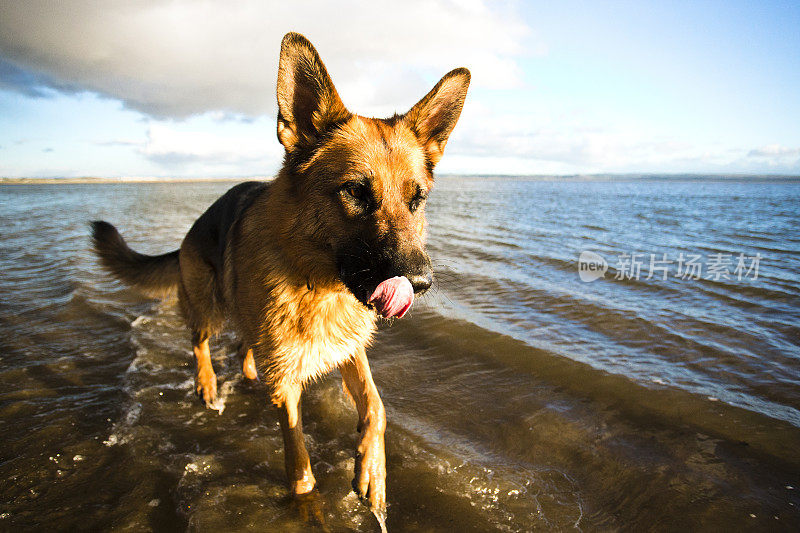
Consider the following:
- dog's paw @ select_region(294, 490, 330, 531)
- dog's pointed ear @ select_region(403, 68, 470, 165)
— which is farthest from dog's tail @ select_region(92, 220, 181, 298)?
dog's pointed ear @ select_region(403, 68, 470, 165)

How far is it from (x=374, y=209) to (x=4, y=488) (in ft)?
10.2

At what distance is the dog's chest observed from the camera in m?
3.00

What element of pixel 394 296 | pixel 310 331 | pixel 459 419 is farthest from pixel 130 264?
pixel 394 296

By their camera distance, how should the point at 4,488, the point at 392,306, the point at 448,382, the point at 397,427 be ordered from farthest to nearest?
the point at 448,382
the point at 397,427
the point at 4,488
the point at 392,306

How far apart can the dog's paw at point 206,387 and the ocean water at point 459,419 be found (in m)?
0.11

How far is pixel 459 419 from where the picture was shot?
3.95 metres

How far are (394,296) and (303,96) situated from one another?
1.61m

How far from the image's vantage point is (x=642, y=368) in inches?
191

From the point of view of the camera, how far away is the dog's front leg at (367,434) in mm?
2889

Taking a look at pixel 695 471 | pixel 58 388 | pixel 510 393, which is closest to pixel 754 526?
pixel 695 471

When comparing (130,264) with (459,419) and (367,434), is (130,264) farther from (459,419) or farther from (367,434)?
(459,419)

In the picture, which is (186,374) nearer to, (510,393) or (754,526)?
(510,393)
